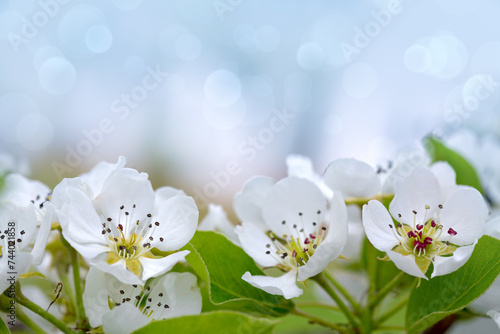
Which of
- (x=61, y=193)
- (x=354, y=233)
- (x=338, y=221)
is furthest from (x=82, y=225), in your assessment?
(x=354, y=233)

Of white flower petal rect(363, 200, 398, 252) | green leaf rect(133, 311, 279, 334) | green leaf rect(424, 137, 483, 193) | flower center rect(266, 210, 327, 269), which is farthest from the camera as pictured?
green leaf rect(424, 137, 483, 193)

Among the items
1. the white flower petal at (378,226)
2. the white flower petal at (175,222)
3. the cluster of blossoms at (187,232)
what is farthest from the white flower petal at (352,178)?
the white flower petal at (175,222)

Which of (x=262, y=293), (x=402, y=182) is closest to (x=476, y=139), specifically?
(x=402, y=182)

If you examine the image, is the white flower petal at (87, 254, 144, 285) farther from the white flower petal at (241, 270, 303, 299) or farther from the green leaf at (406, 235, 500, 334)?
the green leaf at (406, 235, 500, 334)

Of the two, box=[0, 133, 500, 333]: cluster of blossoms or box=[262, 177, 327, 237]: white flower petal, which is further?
box=[262, 177, 327, 237]: white flower petal

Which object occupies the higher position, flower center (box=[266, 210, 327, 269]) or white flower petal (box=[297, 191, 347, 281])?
white flower petal (box=[297, 191, 347, 281])

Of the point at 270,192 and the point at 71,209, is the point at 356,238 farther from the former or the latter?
the point at 71,209

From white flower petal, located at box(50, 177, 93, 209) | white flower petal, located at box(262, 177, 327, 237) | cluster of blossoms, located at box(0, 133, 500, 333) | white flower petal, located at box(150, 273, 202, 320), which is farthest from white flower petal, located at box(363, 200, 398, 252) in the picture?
white flower petal, located at box(50, 177, 93, 209)
